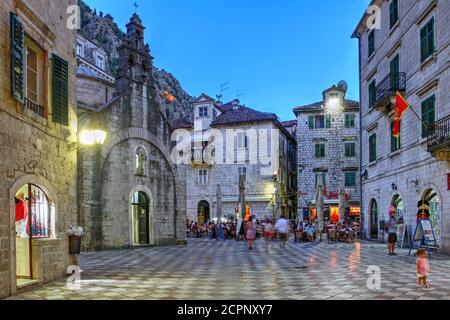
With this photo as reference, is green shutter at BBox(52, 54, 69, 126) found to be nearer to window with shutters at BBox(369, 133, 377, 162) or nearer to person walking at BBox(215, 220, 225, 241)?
person walking at BBox(215, 220, 225, 241)

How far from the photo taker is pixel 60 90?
11430 millimetres

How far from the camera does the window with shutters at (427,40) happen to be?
58.3 feet

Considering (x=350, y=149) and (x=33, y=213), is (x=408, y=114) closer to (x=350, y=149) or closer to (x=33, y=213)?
(x=33, y=213)

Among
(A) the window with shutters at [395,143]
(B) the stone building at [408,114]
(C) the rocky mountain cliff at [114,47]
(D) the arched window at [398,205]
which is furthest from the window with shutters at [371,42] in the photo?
(C) the rocky mountain cliff at [114,47]

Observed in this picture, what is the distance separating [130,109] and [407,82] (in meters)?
13.2

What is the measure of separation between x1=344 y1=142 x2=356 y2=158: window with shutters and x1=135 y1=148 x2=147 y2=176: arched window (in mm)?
25873

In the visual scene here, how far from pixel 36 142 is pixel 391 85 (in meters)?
17.3

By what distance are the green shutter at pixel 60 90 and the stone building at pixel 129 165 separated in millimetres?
7064

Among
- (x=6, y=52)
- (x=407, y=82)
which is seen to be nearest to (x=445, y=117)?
(x=407, y=82)

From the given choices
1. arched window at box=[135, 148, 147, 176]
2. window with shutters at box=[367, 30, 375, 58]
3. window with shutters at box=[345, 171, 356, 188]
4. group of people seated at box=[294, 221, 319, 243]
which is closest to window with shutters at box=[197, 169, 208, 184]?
window with shutters at box=[345, 171, 356, 188]

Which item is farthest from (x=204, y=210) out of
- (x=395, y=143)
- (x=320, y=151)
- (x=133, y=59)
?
(x=395, y=143)

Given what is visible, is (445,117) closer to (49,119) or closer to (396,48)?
(396,48)

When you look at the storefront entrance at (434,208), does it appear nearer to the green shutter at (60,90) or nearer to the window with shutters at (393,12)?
the window with shutters at (393,12)
